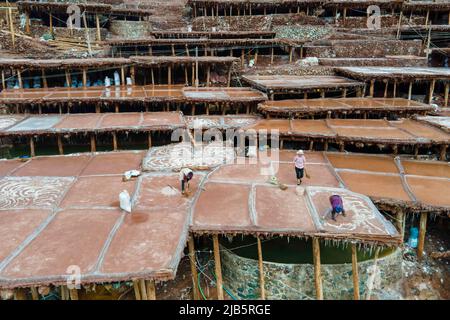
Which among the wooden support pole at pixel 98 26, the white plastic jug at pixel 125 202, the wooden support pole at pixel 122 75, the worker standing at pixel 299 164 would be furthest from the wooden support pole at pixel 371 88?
the wooden support pole at pixel 98 26

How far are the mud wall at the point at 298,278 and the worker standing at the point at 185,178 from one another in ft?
8.88

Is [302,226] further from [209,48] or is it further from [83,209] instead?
[209,48]

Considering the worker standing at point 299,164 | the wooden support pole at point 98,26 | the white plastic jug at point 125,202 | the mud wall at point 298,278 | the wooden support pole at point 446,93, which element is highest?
the wooden support pole at point 98,26

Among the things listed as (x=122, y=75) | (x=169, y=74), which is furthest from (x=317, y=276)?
(x=122, y=75)

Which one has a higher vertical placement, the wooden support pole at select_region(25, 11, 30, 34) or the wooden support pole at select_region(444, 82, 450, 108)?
the wooden support pole at select_region(25, 11, 30, 34)

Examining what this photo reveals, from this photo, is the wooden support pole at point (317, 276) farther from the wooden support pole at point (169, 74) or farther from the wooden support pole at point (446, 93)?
the wooden support pole at point (446, 93)

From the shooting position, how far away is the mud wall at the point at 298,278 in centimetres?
1118

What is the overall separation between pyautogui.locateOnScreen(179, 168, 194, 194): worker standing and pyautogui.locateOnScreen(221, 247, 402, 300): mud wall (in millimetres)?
2706

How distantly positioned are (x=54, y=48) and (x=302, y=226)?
23.1 m

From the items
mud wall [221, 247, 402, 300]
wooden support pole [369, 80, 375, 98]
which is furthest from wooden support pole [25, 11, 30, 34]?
wooden support pole [369, 80, 375, 98]

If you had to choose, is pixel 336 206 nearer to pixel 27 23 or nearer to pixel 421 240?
pixel 421 240

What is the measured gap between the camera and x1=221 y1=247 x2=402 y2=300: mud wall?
11180 millimetres

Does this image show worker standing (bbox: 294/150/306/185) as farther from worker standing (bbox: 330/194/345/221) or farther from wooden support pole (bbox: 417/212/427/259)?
wooden support pole (bbox: 417/212/427/259)

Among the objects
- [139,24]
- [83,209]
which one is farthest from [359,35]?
[83,209]
